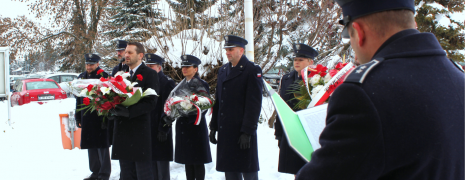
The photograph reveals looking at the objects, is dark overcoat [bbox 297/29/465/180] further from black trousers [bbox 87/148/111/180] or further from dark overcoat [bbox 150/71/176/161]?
black trousers [bbox 87/148/111/180]

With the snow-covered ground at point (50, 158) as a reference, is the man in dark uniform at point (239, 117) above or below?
above

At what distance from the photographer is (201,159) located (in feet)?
14.4

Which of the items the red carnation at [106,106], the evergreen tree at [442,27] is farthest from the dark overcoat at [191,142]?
the evergreen tree at [442,27]

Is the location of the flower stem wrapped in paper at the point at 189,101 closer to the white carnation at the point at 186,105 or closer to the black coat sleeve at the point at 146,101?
the white carnation at the point at 186,105

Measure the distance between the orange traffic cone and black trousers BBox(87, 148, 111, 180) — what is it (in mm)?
1877

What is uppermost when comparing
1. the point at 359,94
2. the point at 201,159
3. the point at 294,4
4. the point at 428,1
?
the point at 428,1

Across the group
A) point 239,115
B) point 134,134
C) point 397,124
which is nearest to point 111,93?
point 134,134

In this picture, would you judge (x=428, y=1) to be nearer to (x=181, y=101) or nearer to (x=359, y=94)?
(x=181, y=101)

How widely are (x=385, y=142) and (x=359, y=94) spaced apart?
0.47 feet

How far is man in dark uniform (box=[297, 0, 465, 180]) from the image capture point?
886mm

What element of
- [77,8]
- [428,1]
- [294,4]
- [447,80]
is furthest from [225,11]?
[77,8]

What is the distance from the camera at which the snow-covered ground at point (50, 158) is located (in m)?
5.30

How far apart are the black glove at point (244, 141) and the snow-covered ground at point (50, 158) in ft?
4.65

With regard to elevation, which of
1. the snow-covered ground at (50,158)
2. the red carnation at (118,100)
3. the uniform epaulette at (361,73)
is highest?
the uniform epaulette at (361,73)
